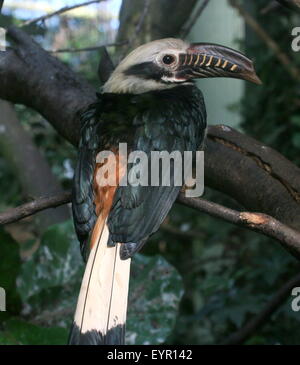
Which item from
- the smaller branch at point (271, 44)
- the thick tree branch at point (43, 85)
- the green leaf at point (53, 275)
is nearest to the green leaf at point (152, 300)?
the green leaf at point (53, 275)

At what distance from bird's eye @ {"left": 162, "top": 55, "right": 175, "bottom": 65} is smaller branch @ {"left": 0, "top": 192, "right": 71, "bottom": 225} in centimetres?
57

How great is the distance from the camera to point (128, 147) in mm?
1477

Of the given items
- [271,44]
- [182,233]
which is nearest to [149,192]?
[271,44]

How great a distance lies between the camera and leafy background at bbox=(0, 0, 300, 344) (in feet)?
5.67

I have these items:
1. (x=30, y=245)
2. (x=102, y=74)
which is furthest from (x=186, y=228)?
(x=102, y=74)

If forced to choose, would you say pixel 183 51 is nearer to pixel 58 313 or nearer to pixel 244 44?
pixel 58 313

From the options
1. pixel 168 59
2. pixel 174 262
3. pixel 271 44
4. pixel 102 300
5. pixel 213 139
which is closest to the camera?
pixel 102 300

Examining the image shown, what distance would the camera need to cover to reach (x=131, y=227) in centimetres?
136

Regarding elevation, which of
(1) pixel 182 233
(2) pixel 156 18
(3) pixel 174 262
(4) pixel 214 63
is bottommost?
(4) pixel 214 63

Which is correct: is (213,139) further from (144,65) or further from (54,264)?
(54,264)

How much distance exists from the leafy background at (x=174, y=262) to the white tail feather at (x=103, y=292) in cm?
30

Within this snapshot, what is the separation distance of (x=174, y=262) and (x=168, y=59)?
1.66m

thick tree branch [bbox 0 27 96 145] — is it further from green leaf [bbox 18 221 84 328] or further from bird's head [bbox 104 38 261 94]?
green leaf [bbox 18 221 84 328]

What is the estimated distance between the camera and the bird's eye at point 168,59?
177 centimetres
